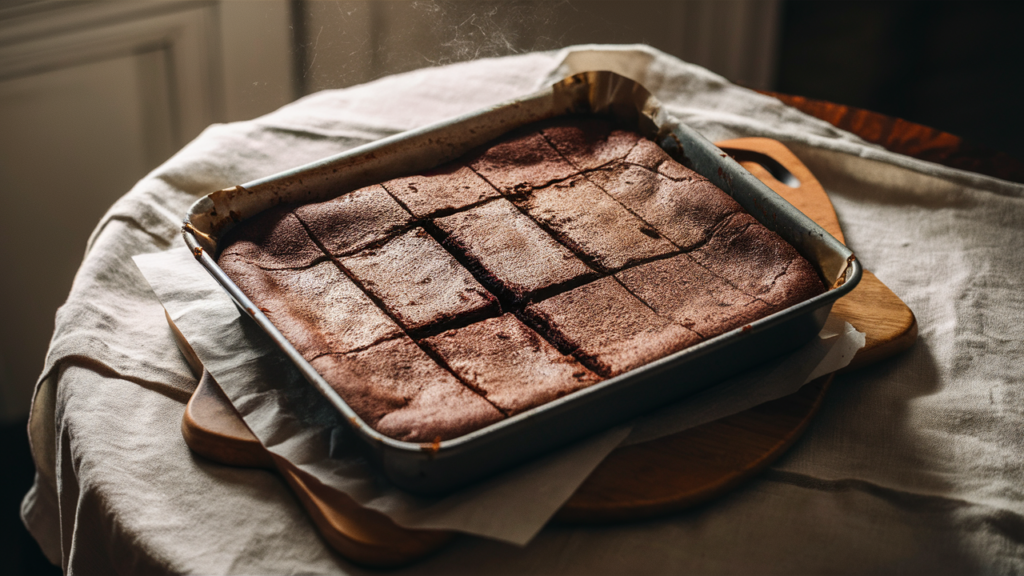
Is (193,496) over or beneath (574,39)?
beneath

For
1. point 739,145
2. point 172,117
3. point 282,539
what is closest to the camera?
point 282,539

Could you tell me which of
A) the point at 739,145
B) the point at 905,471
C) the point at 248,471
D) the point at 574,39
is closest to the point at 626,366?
the point at 905,471

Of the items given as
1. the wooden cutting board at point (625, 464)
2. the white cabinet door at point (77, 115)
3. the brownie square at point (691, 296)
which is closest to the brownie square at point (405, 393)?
the wooden cutting board at point (625, 464)

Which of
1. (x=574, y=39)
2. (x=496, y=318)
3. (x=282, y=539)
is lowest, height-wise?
(x=282, y=539)

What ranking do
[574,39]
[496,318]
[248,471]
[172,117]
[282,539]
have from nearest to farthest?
[282,539] < [248,471] < [496,318] < [574,39] < [172,117]

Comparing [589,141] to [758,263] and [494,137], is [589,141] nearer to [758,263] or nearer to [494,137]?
[494,137]

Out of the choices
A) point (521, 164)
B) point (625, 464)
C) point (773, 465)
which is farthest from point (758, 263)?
point (521, 164)

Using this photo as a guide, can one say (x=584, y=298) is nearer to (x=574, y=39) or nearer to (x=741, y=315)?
(x=741, y=315)
